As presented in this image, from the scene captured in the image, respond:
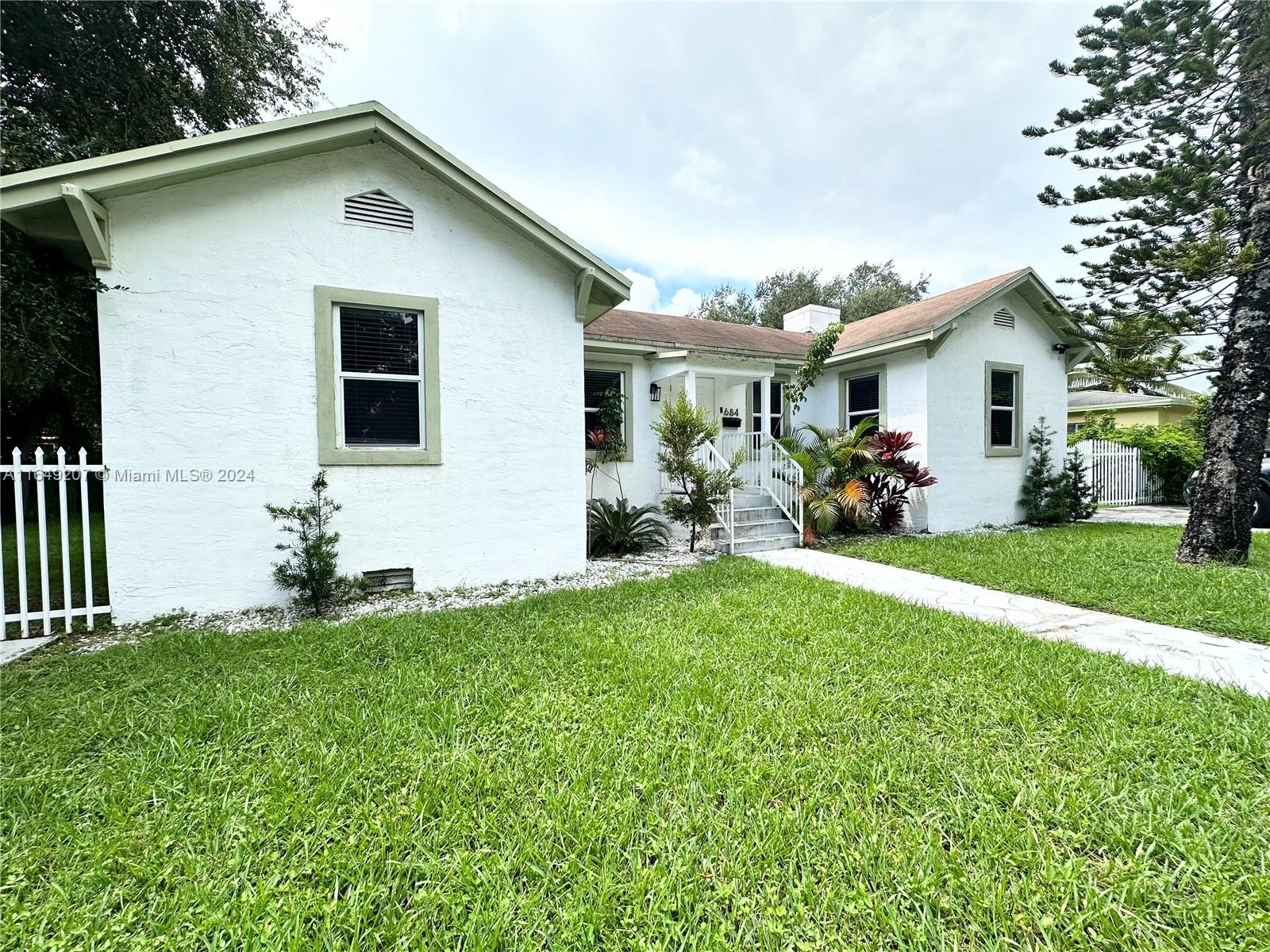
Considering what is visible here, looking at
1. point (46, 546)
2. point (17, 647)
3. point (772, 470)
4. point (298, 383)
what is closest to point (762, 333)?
point (772, 470)

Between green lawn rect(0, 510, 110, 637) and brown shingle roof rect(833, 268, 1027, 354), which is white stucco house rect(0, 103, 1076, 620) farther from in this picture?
brown shingle roof rect(833, 268, 1027, 354)

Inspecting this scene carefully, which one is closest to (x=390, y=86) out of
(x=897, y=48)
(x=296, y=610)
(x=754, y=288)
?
(x=296, y=610)

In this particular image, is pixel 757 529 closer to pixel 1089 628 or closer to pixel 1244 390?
pixel 1089 628

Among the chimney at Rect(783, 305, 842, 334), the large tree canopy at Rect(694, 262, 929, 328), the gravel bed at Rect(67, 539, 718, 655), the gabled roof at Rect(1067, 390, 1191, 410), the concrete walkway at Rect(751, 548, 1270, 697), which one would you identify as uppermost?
the large tree canopy at Rect(694, 262, 929, 328)

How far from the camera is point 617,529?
8266 mm

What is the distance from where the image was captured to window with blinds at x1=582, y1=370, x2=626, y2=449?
364 inches

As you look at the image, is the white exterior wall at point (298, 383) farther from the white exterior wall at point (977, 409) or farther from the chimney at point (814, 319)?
the chimney at point (814, 319)

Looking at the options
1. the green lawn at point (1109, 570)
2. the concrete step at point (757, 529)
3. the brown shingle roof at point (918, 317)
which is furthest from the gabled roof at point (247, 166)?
the brown shingle roof at point (918, 317)

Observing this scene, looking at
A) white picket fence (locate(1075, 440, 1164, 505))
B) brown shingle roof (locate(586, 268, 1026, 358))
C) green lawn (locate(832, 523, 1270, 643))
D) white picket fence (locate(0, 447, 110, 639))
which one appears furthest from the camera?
white picket fence (locate(1075, 440, 1164, 505))

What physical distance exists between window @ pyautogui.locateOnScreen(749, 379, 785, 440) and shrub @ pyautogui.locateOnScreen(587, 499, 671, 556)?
135 inches

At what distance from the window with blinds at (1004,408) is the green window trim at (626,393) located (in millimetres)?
7470

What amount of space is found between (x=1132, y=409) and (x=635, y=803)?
2610 cm

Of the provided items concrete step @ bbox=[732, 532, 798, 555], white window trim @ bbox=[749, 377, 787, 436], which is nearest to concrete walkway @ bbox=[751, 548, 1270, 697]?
concrete step @ bbox=[732, 532, 798, 555]

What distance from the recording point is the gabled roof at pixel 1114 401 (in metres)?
18.5
